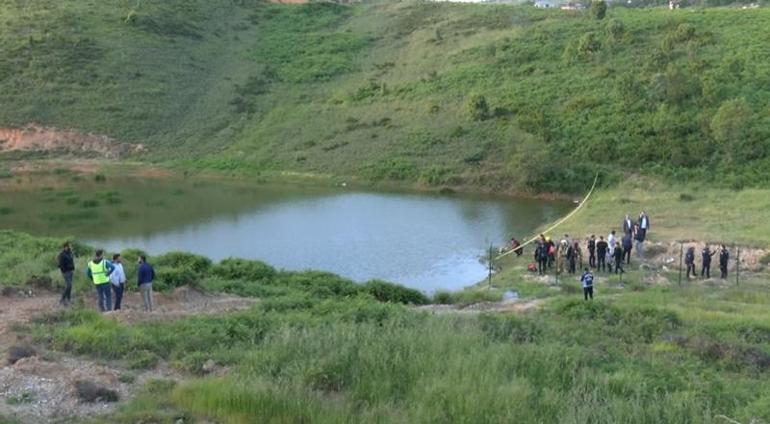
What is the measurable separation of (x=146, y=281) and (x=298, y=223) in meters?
19.4

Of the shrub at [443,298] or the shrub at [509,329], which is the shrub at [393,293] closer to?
the shrub at [443,298]

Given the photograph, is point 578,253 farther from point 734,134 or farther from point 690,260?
point 734,134

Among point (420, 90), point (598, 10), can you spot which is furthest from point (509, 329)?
point (598, 10)

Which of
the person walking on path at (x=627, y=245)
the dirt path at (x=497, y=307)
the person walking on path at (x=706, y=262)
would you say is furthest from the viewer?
the person walking on path at (x=627, y=245)

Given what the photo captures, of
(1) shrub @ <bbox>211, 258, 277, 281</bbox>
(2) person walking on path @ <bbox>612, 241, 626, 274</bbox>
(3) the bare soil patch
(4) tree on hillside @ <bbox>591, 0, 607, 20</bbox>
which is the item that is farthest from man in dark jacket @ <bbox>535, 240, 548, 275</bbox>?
(4) tree on hillside @ <bbox>591, 0, 607, 20</bbox>

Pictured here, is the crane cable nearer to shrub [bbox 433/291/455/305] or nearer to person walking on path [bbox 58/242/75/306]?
shrub [bbox 433/291/455/305]

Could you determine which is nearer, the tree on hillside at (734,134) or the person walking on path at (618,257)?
the person walking on path at (618,257)

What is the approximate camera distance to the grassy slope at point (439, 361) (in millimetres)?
10422

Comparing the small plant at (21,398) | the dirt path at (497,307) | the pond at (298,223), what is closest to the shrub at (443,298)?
the dirt path at (497,307)

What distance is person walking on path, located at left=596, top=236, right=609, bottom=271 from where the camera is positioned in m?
27.3

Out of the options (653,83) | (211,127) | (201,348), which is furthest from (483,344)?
(211,127)

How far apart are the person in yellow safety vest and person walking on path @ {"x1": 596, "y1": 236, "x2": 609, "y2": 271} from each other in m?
15.9

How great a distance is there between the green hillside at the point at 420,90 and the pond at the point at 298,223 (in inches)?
254

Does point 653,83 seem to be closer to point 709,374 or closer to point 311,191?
point 311,191
